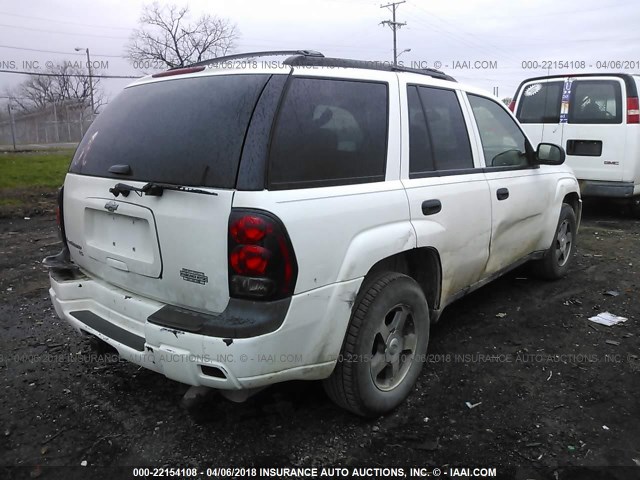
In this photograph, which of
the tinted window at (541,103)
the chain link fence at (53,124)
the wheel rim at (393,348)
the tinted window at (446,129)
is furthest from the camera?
the chain link fence at (53,124)

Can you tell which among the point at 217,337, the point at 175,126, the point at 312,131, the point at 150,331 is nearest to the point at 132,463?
the point at 150,331

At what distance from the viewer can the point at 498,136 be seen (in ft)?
13.1

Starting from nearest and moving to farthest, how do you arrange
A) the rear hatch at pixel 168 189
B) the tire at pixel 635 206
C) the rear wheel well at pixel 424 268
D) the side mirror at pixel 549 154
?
the rear hatch at pixel 168 189
the rear wheel well at pixel 424 268
the side mirror at pixel 549 154
the tire at pixel 635 206

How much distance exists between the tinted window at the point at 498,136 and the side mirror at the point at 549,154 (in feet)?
0.47

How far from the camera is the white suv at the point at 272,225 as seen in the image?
2176 millimetres

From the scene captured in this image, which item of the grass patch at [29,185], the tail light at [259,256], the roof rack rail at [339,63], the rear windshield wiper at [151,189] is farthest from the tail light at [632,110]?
the grass patch at [29,185]

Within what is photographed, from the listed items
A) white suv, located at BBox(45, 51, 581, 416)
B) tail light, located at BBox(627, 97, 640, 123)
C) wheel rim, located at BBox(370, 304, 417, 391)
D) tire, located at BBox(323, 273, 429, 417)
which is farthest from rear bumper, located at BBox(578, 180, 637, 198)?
wheel rim, located at BBox(370, 304, 417, 391)

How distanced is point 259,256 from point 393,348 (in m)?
1.11

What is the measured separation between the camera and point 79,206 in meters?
2.84

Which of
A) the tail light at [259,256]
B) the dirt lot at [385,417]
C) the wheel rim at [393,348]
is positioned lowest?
the dirt lot at [385,417]

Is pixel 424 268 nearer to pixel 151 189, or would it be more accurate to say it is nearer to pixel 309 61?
pixel 309 61

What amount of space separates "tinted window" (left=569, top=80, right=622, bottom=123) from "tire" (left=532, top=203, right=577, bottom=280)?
3.17m

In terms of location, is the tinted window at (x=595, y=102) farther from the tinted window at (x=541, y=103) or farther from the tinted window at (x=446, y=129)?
the tinted window at (x=446, y=129)

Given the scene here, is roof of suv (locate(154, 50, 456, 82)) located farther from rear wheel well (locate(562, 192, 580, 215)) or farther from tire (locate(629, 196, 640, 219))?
tire (locate(629, 196, 640, 219))
